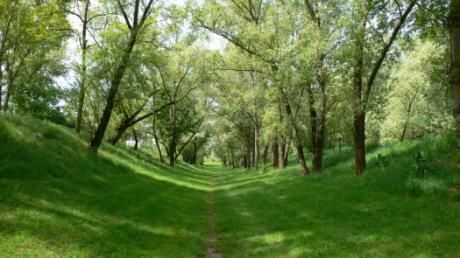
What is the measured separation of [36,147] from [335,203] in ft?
46.0

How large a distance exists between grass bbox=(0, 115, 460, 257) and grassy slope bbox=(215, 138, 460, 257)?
0.12 feet

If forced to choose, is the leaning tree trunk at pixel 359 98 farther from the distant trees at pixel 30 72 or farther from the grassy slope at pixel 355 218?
the distant trees at pixel 30 72

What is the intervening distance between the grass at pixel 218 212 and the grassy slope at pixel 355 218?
0.04 metres

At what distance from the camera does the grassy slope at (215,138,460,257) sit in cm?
1010

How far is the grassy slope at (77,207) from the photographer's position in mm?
10227

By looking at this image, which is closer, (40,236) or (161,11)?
(40,236)

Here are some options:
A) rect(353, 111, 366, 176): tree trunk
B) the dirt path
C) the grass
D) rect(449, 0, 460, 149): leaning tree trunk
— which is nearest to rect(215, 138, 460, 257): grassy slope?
the grass

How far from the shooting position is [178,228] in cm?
1400

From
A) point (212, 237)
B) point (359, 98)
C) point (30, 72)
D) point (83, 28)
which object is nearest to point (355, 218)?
point (212, 237)

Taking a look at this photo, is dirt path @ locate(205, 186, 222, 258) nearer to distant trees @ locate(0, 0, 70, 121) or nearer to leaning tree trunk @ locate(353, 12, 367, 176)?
leaning tree trunk @ locate(353, 12, 367, 176)

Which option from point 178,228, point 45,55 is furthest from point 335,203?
point 45,55

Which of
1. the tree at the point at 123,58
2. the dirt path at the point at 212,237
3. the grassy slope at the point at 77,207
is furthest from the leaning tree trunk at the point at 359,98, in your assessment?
the tree at the point at 123,58

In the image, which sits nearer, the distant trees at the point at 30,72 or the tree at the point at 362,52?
the tree at the point at 362,52

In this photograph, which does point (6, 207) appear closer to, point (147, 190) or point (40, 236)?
point (40, 236)
